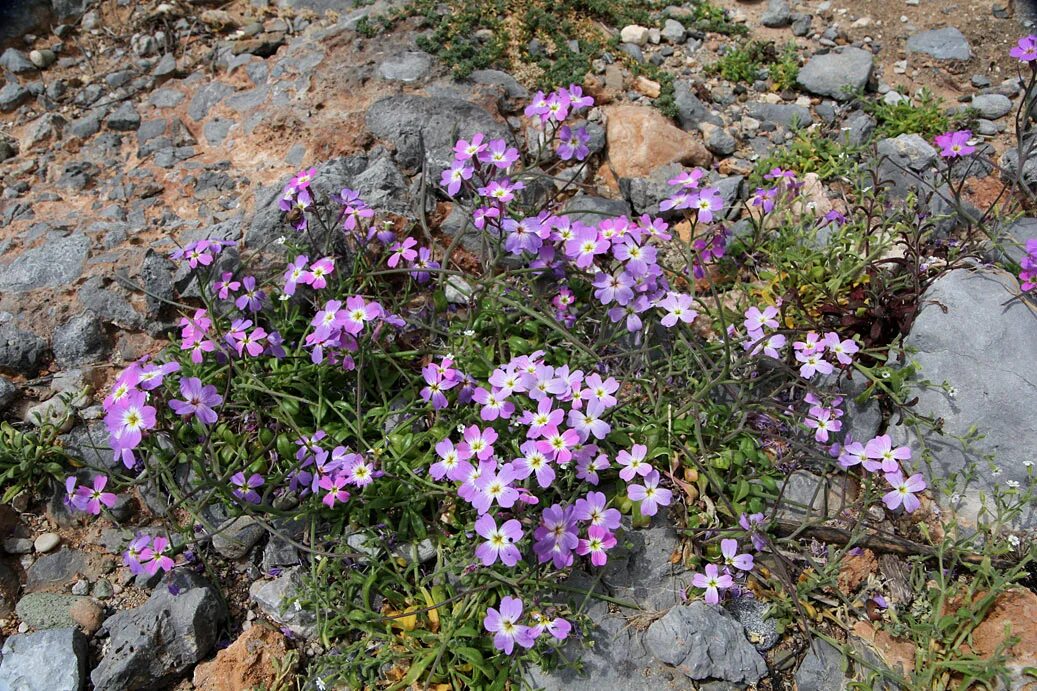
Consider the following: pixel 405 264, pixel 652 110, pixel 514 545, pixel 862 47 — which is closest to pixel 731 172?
pixel 652 110

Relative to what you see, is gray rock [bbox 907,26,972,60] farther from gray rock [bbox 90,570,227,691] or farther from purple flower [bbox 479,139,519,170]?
gray rock [bbox 90,570,227,691]

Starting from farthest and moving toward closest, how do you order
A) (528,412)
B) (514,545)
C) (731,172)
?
(731,172) < (528,412) < (514,545)

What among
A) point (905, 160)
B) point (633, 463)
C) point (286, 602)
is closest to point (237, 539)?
point (286, 602)

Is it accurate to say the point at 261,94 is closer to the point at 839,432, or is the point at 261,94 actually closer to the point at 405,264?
the point at 405,264

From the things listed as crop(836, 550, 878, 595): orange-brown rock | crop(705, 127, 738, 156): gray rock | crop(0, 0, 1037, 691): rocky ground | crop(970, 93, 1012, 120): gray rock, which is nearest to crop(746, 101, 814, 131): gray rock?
crop(0, 0, 1037, 691): rocky ground

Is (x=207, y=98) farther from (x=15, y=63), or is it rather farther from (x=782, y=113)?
(x=782, y=113)

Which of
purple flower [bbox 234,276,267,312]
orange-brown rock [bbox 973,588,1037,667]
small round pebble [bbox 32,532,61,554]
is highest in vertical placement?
purple flower [bbox 234,276,267,312]
